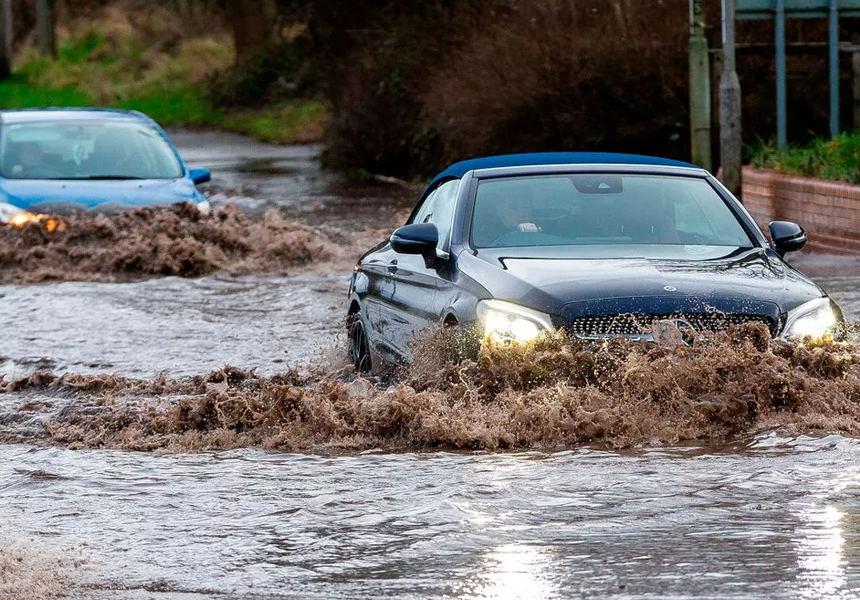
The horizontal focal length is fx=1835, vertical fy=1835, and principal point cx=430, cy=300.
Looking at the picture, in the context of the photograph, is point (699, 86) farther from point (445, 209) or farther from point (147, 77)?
point (147, 77)

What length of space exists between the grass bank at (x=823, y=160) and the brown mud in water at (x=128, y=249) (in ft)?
16.3

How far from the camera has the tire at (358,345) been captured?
1057cm

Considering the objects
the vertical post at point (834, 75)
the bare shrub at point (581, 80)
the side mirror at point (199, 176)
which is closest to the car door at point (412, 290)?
the side mirror at point (199, 176)

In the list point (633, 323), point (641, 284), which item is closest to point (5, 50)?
point (641, 284)

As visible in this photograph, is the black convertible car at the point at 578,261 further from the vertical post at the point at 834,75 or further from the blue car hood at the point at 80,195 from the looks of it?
the vertical post at the point at 834,75

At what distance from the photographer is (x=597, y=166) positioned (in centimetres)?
993

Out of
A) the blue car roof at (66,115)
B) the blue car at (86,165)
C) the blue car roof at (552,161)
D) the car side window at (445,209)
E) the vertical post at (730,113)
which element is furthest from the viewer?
the vertical post at (730,113)

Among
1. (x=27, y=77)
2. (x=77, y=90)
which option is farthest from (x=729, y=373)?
(x=27, y=77)

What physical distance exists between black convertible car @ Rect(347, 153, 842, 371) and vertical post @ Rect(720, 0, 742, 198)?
8567 millimetres

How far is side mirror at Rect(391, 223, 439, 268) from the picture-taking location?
30.7 feet

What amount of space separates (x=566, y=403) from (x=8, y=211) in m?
9.61

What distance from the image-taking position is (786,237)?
9.58 metres

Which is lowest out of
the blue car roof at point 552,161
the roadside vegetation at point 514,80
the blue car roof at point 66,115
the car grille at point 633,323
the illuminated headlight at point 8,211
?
the roadside vegetation at point 514,80

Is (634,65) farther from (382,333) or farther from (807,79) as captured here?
(382,333)
